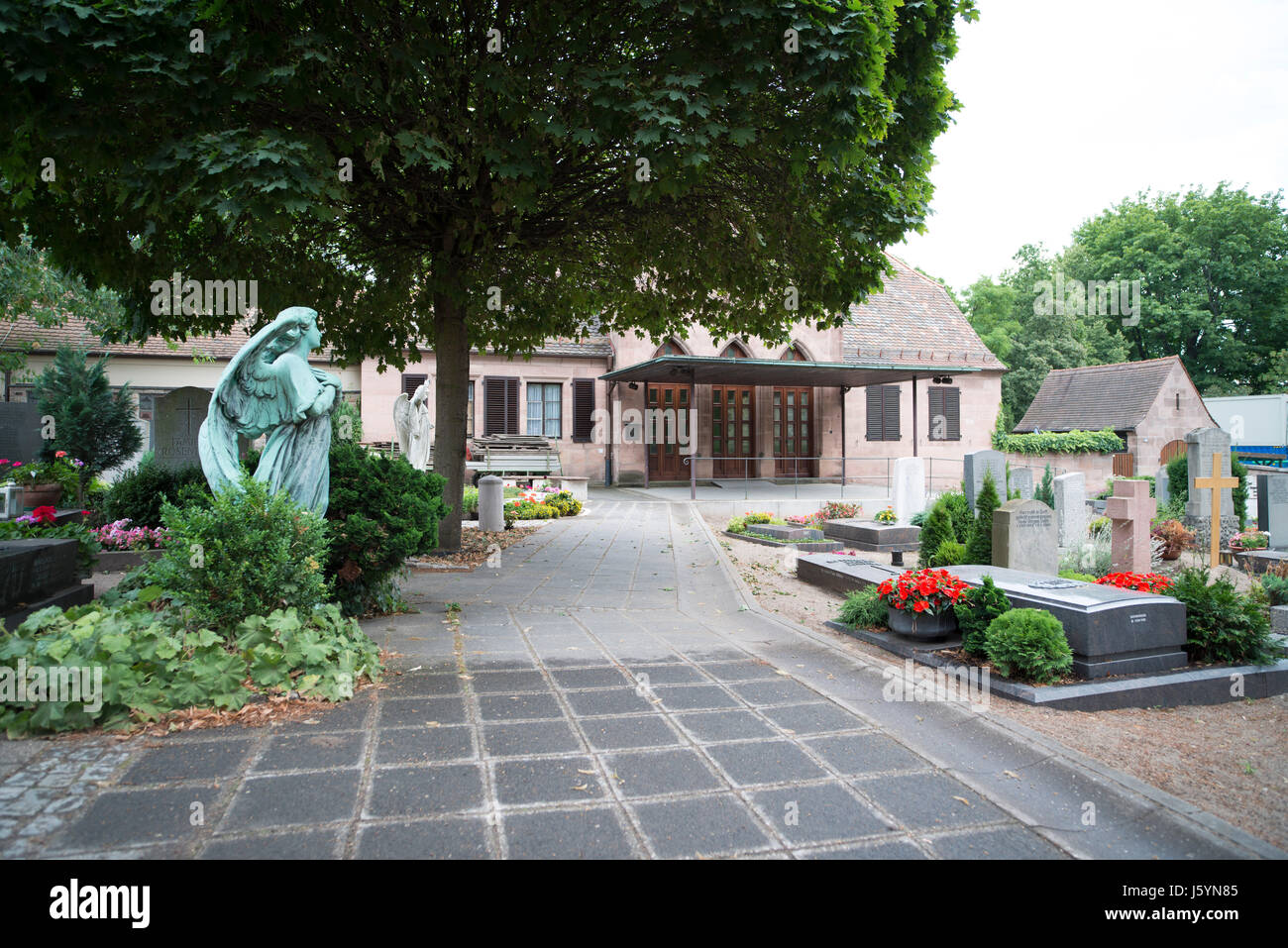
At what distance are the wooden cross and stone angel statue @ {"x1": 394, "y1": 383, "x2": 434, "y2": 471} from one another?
1409cm

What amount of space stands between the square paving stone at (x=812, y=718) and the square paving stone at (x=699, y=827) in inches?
40.9

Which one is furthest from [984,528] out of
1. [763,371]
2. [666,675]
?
[763,371]

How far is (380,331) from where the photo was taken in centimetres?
1145

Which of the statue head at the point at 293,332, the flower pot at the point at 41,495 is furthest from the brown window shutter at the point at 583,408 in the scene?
the statue head at the point at 293,332

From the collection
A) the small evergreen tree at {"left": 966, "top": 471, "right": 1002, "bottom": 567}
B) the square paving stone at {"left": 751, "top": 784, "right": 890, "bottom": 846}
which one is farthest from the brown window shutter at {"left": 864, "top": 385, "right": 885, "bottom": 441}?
the square paving stone at {"left": 751, "top": 784, "right": 890, "bottom": 846}

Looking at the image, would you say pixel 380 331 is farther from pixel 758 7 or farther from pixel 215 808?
pixel 215 808

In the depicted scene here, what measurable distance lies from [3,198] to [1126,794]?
1032cm

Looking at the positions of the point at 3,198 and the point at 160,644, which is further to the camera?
the point at 3,198

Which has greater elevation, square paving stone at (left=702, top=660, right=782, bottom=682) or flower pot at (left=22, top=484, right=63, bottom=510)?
flower pot at (left=22, top=484, right=63, bottom=510)

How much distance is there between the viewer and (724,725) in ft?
13.1

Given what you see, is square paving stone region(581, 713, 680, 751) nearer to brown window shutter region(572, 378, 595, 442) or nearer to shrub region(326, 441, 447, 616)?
shrub region(326, 441, 447, 616)

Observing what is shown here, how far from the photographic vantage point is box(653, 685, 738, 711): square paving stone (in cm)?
432

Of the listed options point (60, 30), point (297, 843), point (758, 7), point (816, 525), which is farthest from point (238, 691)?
point (816, 525)

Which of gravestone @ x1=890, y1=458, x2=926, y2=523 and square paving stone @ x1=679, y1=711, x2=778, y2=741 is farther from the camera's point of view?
gravestone @ x1=890, y1=458, x2=926, y2=523
